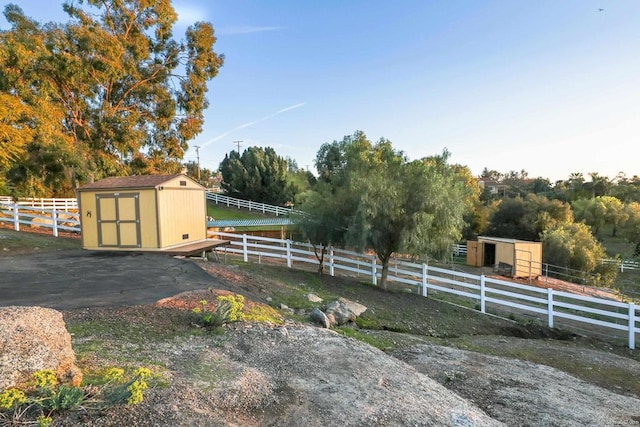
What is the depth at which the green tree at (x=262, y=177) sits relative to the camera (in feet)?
132

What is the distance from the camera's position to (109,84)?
19.1 m

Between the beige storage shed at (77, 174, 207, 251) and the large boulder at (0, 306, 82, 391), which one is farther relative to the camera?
the beige storage shed at (77, 174, 207, 251)

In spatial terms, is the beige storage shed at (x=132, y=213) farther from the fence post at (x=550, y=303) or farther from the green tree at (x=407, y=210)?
the fence post at (x=550, y=303)

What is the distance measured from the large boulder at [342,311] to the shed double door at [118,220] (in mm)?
6604

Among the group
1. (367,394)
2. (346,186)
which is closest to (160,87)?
(346,186)

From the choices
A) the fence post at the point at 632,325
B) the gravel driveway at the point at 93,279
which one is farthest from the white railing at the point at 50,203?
the fence post at the point at 632,325

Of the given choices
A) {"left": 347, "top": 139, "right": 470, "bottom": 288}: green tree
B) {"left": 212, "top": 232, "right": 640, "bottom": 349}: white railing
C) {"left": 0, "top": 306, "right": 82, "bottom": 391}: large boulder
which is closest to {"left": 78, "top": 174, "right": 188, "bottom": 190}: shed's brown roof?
{"left": 212, "top": 232, "right": 640, "bottom": 349}: white railing

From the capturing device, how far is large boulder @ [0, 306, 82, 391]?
9.67 ft

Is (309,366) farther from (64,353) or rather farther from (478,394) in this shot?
(64,353)

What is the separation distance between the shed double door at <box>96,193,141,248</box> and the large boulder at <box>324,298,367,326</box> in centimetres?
660

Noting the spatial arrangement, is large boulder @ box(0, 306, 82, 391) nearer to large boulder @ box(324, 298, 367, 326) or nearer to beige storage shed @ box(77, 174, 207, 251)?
large boulder @ box(324, 298, 367, 326)

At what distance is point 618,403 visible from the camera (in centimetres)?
453

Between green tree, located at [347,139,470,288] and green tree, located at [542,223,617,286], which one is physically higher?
green tree, located at [347,139,470,288]

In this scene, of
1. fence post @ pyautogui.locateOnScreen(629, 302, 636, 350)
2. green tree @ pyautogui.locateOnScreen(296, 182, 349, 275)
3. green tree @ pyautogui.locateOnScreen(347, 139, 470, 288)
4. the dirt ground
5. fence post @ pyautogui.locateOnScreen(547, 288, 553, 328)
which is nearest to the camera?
the dirt ground
